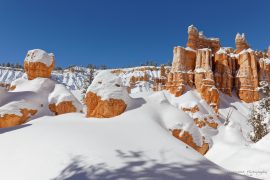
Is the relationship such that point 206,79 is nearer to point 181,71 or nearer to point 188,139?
point 181,71

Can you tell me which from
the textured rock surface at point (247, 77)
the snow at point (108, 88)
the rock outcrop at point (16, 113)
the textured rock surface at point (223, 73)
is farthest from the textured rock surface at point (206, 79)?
the rock outcrop at point (16, 113)

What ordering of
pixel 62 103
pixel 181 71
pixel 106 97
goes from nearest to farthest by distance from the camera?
1. pixel 106 97
2. pixel 62 103
3. pixel 181 71

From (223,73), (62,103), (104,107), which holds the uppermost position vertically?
(223,73)

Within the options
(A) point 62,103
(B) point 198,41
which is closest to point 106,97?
(A) point 62,103

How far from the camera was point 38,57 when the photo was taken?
24.9 m

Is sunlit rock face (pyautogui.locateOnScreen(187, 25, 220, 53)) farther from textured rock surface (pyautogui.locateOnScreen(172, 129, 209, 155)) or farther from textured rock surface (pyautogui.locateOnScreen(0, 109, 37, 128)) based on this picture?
textured rock surface (pyautogui.locateOnScreen(0, 109, 37, 128))

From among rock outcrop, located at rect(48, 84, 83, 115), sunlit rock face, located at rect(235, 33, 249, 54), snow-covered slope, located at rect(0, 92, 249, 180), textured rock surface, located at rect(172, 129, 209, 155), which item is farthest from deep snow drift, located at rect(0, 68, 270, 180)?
sunlit rock face, located at rect(235, 33, 249, 54)

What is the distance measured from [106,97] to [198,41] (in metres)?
36.0

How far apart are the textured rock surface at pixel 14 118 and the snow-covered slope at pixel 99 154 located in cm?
926

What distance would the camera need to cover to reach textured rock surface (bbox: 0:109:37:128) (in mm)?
19422

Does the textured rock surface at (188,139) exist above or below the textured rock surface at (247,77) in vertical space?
below

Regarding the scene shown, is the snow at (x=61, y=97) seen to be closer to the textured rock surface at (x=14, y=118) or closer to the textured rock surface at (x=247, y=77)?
the textured rock surface at (x=14, y=118)

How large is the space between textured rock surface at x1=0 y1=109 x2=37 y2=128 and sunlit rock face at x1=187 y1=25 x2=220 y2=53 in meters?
32.4

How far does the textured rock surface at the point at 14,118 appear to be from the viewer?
19.4m
